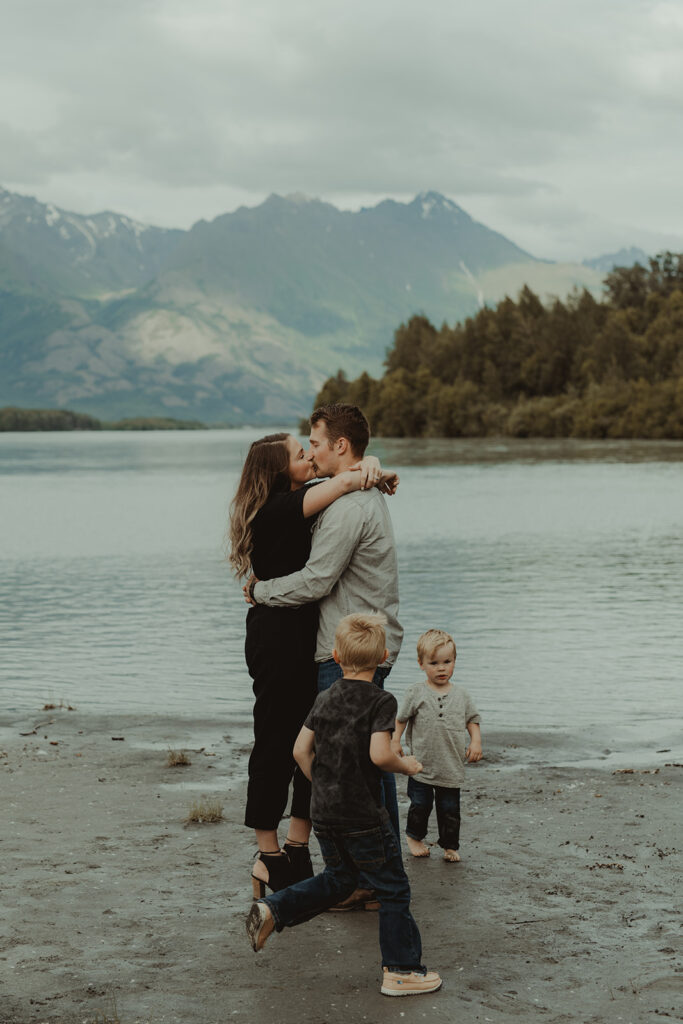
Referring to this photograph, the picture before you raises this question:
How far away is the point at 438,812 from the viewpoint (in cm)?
725

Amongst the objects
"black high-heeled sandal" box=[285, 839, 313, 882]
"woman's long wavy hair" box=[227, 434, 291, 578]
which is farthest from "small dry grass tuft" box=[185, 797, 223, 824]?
"woman's long wavy hair" box=[227, 434, 291, 578]

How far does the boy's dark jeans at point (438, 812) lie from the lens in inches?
279

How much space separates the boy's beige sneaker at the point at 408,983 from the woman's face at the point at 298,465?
8.14 ft

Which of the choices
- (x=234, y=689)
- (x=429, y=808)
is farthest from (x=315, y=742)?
(x=234, y=689)

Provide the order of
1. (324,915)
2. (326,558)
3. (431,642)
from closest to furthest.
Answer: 1. (326,558)
2. (324,915)
3. (431,642)

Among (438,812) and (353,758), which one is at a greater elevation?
(353,758)

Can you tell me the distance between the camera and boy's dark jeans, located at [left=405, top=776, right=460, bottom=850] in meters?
7.09

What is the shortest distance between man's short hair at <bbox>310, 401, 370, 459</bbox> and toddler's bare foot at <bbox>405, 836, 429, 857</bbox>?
7.77 feet

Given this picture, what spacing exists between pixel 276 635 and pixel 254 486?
768 millimetres

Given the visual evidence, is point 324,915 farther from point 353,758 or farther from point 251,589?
point 251,589

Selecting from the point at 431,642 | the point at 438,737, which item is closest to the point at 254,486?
the point at 431,642

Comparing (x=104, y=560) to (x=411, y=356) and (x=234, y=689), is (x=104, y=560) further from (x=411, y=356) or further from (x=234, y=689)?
(x=411, y=356)

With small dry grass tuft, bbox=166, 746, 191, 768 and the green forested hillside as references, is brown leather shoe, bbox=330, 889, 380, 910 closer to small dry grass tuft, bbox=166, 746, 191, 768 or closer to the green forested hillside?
small dry grass tuft, bbox=166, 746, 191, 768

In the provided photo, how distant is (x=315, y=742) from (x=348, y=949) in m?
1.03
